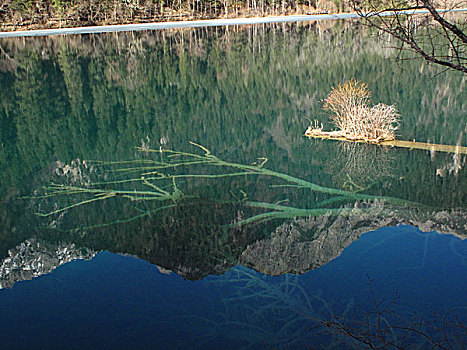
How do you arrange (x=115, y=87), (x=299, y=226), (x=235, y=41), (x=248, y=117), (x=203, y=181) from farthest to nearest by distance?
(x=235, y=41)
(x=115, y=87)
(x=248, y=117)
(x=203, y=181)
(x=299, y=226)

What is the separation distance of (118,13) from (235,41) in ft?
80.0

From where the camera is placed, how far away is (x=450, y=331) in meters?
3.65

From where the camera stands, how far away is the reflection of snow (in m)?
4.93

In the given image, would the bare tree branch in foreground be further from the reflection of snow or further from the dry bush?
the dry bush

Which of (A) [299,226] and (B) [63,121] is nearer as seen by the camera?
(A) [299,226]

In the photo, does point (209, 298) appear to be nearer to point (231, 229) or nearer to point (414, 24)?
point (231, 229)

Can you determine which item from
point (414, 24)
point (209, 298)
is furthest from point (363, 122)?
point (414, 24)

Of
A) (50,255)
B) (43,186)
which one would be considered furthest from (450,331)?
(43,186)

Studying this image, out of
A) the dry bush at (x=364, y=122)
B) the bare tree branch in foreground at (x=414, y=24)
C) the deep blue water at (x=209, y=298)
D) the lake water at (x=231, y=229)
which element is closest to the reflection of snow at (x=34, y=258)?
the lake water at (x=231, y=229)

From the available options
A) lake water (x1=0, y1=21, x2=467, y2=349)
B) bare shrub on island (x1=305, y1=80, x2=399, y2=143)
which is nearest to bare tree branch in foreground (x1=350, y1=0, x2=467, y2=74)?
lake water (x1=0, y1=21, x2=467, y2=349)

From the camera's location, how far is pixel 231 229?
5477mm

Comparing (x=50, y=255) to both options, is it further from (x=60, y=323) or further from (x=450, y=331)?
(x=450, y=331)

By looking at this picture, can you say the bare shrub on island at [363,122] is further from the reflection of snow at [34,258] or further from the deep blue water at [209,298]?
the reflection of snow at [34,258]

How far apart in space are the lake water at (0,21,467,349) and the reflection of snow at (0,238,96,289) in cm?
2
